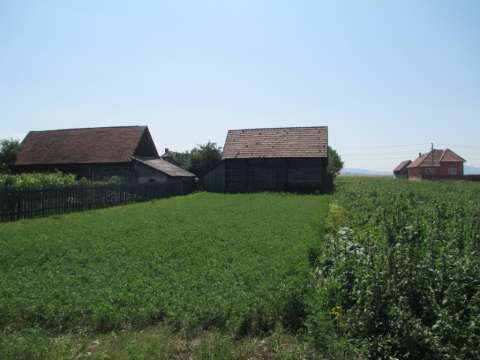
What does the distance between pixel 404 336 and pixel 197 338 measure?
107 inches

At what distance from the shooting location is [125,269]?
7973 millimetres

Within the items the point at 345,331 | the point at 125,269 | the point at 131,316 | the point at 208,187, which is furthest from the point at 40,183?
the point at 345,331

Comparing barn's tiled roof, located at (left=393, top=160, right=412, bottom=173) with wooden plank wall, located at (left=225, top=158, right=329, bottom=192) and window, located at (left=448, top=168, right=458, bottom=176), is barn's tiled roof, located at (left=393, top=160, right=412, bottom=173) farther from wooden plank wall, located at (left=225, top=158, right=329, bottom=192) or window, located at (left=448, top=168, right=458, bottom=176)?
wooden plank wall, located at (left=225, top=158, right=329, bottom=192)

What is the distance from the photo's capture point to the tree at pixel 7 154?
37162 mm

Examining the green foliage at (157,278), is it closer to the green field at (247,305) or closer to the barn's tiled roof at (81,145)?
the green field at (247,305)

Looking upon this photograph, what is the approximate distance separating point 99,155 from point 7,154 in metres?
10.3

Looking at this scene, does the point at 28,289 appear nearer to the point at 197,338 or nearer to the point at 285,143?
→ the point at 197,338

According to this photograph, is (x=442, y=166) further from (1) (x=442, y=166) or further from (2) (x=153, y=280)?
(2) (x=153, y=280)

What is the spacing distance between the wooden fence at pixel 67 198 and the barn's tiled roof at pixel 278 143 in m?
10.0

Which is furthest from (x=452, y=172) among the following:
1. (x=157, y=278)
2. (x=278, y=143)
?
(x=157, y=278)

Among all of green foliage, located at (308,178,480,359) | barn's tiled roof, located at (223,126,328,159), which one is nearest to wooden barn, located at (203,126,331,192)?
barn's tiled roof, located at (223,126,328,159)

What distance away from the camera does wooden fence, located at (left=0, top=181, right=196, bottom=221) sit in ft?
57.4

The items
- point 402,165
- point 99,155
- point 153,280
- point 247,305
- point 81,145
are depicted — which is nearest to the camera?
point 247,305

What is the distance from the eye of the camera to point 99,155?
35531 millimetres
